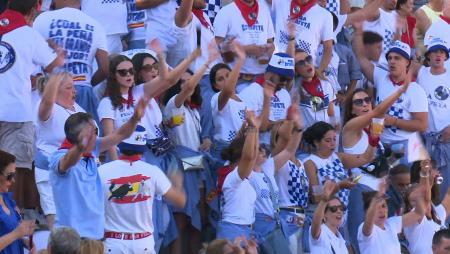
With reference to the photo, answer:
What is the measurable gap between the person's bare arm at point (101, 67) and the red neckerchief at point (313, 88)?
2331 mm

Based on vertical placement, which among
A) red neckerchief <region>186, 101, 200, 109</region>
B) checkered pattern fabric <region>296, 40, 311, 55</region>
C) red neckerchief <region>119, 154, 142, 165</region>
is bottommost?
red neckerchief <region>119, 154, 142, 165</region>

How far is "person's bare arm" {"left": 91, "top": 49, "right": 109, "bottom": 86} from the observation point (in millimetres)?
12305

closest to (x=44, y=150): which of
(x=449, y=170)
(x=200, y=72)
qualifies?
(x=200, y=72)

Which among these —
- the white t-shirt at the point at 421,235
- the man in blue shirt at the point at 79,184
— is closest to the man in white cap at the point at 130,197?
the man in blue shirt at the point at 79,184

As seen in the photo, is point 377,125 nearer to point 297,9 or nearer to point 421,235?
Answer: point 421,235

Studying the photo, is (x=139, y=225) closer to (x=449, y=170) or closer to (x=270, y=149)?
(x=270, y=149)

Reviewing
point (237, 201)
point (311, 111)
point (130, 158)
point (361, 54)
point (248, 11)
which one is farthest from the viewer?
point (361, 54)

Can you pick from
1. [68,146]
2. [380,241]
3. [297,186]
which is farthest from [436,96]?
[68,146]

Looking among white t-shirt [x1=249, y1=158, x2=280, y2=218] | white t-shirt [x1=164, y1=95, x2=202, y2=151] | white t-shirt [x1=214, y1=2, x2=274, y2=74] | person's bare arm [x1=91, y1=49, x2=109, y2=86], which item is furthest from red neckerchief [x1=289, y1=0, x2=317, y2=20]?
person's bare arm [x1=91, y1=49, x2=109, y2=86]

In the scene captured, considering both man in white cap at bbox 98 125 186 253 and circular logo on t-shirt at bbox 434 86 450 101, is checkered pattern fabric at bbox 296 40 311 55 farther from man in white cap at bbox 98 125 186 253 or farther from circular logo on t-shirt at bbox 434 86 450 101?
man in white cap at bbox 98 125 186 253

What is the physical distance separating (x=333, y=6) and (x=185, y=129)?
3.45m

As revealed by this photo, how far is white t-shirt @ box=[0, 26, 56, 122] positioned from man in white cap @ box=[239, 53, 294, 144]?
7.50ft

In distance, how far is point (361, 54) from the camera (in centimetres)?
1504

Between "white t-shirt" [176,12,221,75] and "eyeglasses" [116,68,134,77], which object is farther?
"white t-shirt" [176,12,221,75]
